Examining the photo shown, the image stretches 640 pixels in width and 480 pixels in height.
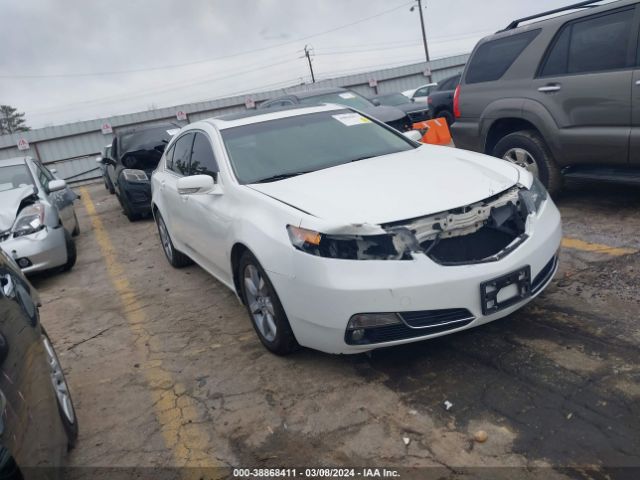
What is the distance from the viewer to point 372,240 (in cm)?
299

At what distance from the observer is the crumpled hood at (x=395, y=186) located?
3.10 metres

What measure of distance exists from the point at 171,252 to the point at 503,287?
13.7ft

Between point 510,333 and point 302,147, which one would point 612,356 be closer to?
point 510,333

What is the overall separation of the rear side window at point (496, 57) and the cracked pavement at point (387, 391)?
7.32 feet

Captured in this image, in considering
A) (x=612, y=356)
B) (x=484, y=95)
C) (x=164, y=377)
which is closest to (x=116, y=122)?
(x=484, y=95)

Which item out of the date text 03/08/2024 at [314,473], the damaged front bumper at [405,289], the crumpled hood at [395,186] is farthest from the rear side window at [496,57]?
the date text 03/08/2024 at [314,473]

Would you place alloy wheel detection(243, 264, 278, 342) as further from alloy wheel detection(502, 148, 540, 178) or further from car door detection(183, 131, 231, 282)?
alloy wheel detection(502, 148, 540, 178)

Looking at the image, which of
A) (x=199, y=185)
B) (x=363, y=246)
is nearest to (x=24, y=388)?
(x=363, y=246)

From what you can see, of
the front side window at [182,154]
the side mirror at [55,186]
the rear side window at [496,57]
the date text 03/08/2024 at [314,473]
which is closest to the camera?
the date text 03/08/2024 at [314,473]

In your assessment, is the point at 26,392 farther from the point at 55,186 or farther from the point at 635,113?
the point at 55,186

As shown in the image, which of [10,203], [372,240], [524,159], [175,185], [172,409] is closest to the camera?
[372,240]

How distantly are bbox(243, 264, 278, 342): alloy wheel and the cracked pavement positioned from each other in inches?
8.0

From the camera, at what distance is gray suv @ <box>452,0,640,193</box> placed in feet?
16.2

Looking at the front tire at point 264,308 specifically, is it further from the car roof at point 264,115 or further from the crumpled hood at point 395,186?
the car roof at point 264,115
